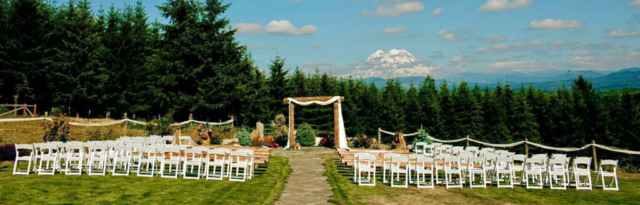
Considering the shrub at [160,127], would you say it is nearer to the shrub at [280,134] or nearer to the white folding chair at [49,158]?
the shrub at [280,134]

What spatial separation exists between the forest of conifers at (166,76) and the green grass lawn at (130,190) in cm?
1797

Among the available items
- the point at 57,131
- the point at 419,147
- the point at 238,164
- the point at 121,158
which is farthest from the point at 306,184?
the point at 57,131

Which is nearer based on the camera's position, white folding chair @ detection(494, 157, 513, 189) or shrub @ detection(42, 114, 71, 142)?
white folding chair @ detection(494, 157, 513, 189)

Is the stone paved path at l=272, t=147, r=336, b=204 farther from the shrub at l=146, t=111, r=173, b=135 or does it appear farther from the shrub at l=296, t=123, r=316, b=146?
the shrub at l=146, t=111, r=173, b=135

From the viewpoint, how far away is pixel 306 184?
10.5 metres

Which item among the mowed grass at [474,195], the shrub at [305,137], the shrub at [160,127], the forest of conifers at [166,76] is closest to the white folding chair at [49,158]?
the mowed grass at [474,195]

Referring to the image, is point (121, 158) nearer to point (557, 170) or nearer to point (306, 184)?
point (306, 184)

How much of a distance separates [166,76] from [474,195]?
1130 inches

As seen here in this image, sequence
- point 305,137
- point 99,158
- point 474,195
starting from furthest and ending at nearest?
point 305,137 < point 99,158 < point 474,195

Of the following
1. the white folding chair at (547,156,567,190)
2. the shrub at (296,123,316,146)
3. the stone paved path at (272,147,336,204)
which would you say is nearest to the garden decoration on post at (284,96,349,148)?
the shrub at (296,123,316,146)

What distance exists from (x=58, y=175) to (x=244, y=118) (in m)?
24.7

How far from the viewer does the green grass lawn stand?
25.1 feet

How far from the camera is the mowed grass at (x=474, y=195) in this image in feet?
27.3

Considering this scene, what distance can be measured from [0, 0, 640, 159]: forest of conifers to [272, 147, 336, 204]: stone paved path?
11561 millimetres
